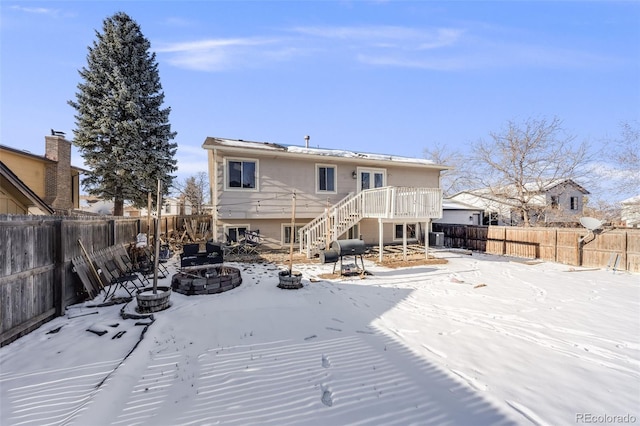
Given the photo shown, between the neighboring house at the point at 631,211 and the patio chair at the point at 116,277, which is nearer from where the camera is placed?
the patio chair at the point at 116,277

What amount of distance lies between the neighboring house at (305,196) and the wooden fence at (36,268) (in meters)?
6.23

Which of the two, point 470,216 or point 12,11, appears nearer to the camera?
point 12,11

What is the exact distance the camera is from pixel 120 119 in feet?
47.8

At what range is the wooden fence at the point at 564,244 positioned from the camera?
32.8 ft

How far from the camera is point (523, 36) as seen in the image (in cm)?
1009

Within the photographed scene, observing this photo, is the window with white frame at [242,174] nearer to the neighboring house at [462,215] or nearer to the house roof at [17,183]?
the house roof at [17,183]

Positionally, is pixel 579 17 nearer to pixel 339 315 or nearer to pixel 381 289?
pixel 381 289

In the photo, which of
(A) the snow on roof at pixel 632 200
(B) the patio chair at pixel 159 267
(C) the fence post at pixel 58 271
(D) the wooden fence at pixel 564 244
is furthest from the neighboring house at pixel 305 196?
(A) the snow on roof at pixel 632 200

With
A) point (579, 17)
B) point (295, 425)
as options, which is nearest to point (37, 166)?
point (295, 425)

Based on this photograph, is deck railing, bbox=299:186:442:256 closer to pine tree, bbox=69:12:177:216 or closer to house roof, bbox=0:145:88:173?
pine tree, bbox=69:12:177:216

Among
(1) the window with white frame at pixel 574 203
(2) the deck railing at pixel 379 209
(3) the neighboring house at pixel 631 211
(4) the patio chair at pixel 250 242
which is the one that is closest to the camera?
(2) the deck railing at pixel 379 209

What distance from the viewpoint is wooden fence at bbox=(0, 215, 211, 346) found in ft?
12.7

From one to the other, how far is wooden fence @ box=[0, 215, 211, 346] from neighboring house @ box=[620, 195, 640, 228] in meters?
25.0

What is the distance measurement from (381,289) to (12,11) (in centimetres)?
1141
